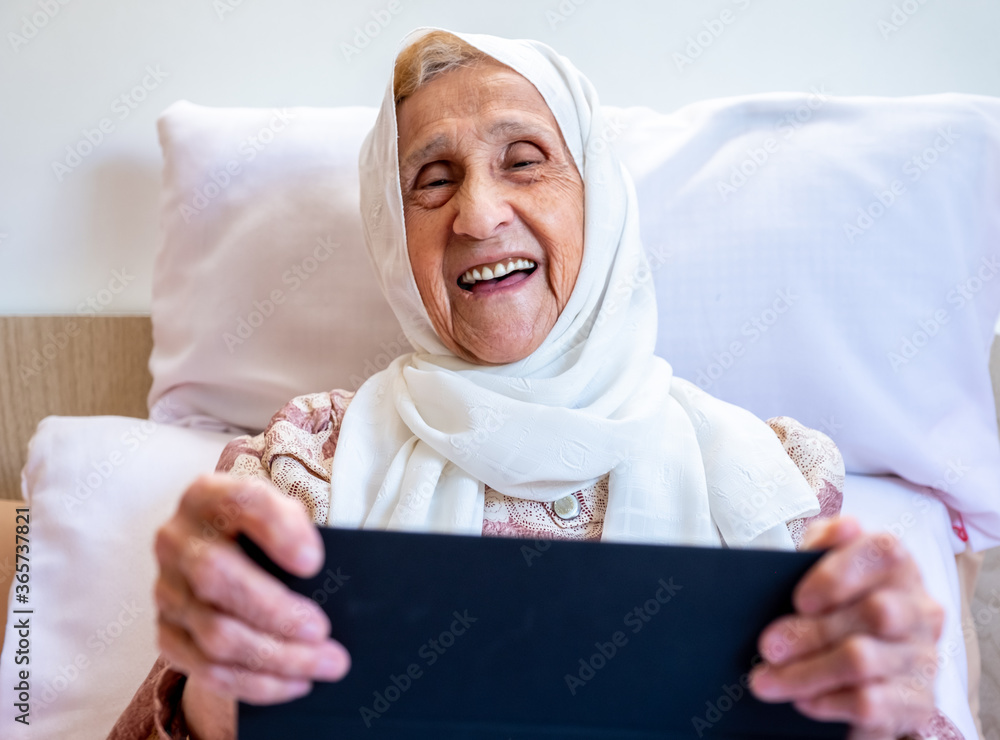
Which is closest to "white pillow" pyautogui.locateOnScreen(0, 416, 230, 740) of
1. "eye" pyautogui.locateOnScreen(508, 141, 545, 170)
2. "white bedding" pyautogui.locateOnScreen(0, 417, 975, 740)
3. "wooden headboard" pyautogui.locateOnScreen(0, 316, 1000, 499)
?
"white bedding" pyautogui.locateOnScreen(0, 417, 975, 740)

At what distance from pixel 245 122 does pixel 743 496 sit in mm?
1165

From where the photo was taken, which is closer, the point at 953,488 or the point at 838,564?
the point at 838,564

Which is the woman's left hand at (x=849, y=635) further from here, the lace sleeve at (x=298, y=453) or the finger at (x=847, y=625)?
the lace sleeve at (x=298, y=453)

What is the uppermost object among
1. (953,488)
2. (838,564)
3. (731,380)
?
(838,564)

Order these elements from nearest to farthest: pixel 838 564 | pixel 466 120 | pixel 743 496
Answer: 1. pixel 838 564
2. pixel 743 496
3. pixel 466 120

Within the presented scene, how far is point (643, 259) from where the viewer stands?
1.26 m

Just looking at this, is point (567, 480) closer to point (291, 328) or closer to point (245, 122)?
point (291, 328)

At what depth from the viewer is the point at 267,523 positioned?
61cm

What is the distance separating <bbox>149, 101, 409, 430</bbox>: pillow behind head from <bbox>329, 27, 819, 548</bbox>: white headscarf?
0.22 metres

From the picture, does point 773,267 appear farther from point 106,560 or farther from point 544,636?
point 106,560

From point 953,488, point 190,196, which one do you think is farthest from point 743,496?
point 190,196

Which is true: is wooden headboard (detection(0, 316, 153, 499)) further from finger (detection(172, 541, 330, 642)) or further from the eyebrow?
finger (detection(172, 541, 330, 642))

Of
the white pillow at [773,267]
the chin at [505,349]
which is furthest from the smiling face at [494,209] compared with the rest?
the white pillow at [773,267]

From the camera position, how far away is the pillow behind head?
148cm
